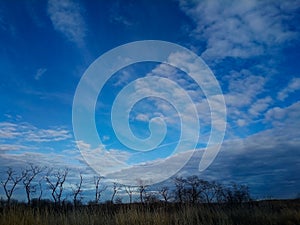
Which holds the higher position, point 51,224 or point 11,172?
point 11,172

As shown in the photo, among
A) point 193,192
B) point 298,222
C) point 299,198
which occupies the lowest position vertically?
point 298,222

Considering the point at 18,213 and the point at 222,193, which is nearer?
the point at 18,213

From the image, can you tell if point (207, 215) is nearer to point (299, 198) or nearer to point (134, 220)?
point (134, 220)

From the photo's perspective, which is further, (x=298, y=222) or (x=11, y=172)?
(x=11, y=172)

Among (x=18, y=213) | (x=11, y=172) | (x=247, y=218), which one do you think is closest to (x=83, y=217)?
(x=18, y=213)

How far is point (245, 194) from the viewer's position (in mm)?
59812

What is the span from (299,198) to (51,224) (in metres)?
36.9

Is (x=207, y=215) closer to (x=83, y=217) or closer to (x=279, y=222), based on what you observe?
(x=279, y=222)

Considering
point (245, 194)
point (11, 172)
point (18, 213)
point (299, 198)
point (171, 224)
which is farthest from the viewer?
point (245, 194)

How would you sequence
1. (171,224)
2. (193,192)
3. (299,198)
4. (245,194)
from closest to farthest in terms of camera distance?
(171,224)
(299,198)
(245,194)
(193,192)

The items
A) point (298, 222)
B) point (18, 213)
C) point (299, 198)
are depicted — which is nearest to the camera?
point (18, 213)

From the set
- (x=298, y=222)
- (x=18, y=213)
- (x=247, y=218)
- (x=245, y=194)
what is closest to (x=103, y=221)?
(x=18, y=213)

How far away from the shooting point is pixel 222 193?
61812mm

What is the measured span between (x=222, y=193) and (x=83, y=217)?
56.0m
